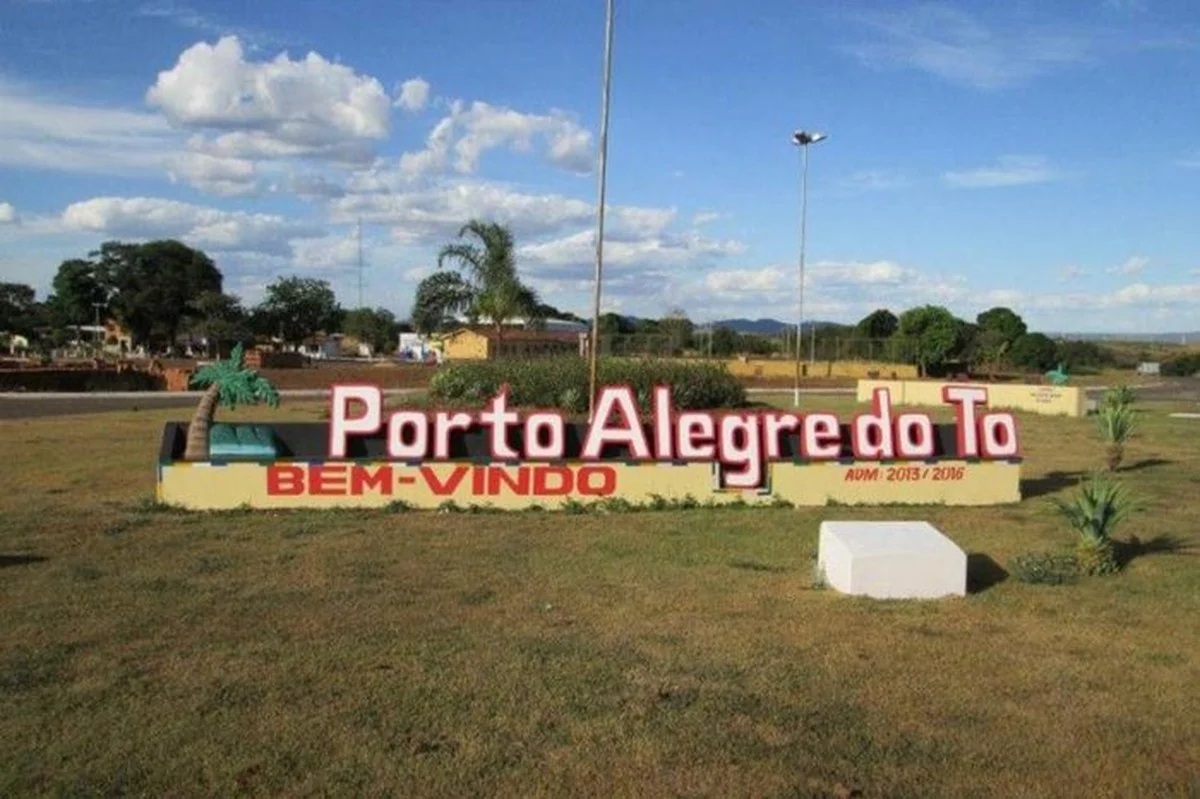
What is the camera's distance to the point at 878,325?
90.2 m

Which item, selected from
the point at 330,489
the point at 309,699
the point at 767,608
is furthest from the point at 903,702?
the point at 330,489

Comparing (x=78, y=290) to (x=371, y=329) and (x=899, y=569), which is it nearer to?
(x=371, y=329)

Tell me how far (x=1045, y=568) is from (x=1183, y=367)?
110 m

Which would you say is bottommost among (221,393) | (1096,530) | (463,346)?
(1096,530)

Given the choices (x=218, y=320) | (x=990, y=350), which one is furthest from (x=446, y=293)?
(x=218, y=320)

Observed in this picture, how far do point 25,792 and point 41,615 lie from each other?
11.0 ft

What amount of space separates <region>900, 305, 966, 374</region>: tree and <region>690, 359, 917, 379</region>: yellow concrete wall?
285cm

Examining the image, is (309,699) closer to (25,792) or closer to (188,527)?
Result: (25,792)

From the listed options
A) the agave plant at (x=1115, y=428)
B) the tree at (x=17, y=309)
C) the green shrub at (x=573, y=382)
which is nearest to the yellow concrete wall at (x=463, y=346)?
the green shrub at (x=573, y=382)

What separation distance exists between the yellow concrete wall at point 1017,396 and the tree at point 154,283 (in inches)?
A: 2793

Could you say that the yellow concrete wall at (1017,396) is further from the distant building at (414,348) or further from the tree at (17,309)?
the tree at (17,309)

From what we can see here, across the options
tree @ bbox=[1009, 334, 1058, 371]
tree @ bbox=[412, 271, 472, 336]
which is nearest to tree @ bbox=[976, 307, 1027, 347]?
tree @ bbox=[1009, 334, 1058, 371]

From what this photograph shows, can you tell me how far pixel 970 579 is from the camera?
31.2 feet

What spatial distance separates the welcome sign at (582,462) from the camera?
521 inches
